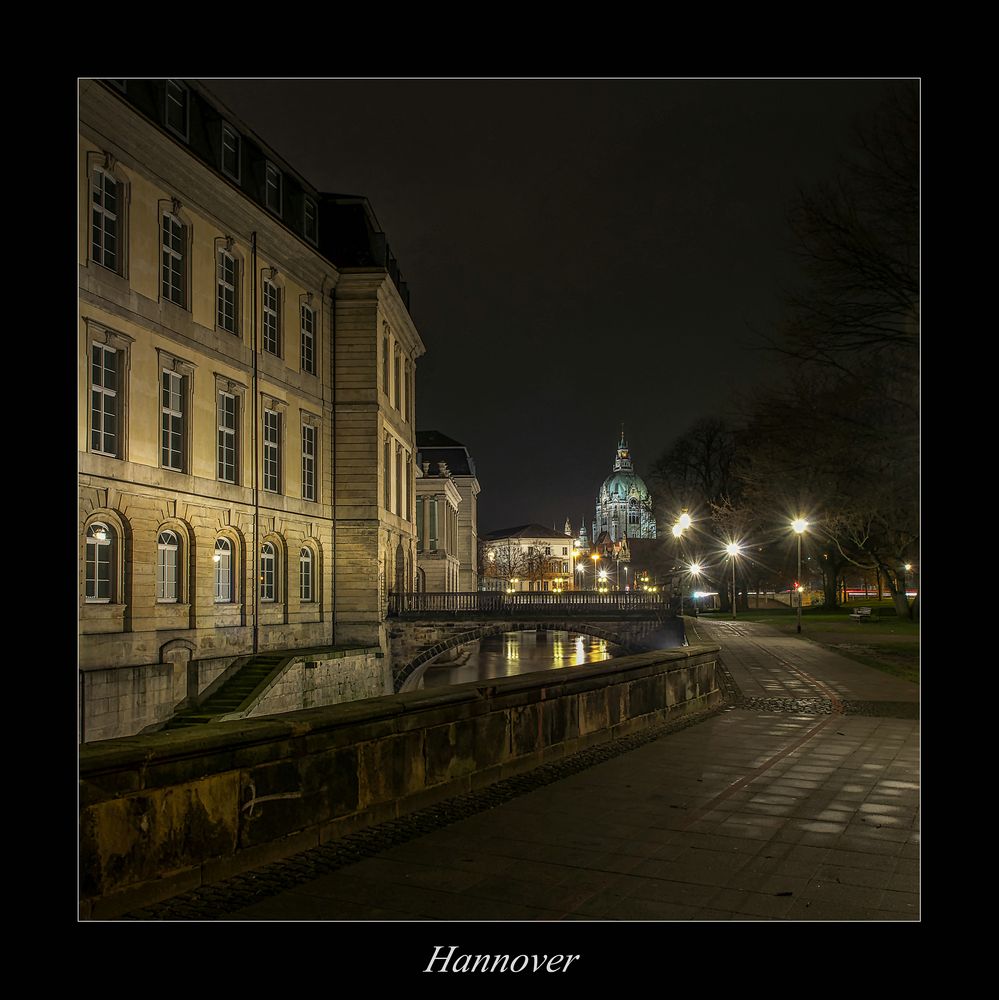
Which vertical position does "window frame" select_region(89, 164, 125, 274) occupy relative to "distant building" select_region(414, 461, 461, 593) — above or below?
above

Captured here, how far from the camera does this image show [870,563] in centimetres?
5147

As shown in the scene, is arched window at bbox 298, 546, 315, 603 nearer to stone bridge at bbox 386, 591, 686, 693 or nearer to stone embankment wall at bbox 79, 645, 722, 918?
stone bridge at bbox 386, 591, 686, 693

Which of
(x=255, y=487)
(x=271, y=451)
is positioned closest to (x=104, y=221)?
(x=255, y=487)

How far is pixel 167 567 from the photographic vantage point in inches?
1049

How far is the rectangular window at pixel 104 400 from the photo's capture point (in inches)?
905

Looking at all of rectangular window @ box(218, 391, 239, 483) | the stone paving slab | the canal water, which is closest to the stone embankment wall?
the stone paving slab

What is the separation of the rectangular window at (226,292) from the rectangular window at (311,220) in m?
5.96

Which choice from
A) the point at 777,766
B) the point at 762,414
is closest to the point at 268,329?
the point at 762,414

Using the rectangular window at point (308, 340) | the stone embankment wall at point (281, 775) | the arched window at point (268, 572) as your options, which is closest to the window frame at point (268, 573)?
the arched window at point (268, 572)

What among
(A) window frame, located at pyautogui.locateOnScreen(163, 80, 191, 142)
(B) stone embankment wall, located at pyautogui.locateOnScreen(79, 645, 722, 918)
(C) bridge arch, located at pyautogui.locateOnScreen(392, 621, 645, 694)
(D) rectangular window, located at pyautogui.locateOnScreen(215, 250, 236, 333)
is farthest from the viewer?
(C) bridge arch, located at pyautogui.locateOnScreen(392, 621, 645, 694)

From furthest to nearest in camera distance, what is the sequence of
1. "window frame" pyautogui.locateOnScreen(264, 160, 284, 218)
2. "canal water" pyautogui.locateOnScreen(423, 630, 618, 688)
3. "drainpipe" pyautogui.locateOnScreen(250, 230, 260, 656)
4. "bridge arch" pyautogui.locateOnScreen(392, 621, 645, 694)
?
"canal water" pyautogui.locateOnScreen(423, 630, 618, 688), "bridge arch" pyautogui.locateOnScreen(392, 621, 645, 694), "window frame" pyautogui.locateOnScreen(264, 160, 284, 218), "drainpipe" pyautogui.locateOnScreen(250, 230, 260, 656)

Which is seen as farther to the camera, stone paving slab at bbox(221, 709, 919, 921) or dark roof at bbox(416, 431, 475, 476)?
dark roof at bbox(416, 431, 475, 476)

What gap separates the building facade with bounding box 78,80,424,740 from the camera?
23.3 meters

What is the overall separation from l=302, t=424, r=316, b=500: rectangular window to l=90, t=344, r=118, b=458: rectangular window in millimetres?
10795
